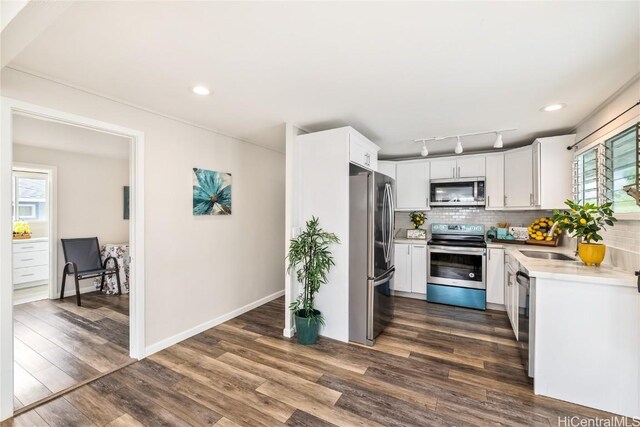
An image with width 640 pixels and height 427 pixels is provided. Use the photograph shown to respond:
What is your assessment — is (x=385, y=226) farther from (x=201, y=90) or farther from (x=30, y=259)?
(x=30, y=259)

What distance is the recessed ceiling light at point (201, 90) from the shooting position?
2196 mm

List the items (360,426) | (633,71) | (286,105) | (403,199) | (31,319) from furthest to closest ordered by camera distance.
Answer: (403,199)
(31,319)
(286,105)
(633,71)
(360,426)

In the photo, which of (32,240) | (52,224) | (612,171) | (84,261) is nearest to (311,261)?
(612,171)

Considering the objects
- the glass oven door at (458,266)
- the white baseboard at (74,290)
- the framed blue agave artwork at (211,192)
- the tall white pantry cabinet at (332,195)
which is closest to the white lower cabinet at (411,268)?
the glass oven door at (458,266)

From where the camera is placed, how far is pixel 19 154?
409cm

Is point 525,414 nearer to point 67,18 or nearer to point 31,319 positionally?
point 67,18

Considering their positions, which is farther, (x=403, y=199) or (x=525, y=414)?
(x=403, y=199)

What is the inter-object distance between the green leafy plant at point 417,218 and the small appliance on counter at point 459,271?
463 mm

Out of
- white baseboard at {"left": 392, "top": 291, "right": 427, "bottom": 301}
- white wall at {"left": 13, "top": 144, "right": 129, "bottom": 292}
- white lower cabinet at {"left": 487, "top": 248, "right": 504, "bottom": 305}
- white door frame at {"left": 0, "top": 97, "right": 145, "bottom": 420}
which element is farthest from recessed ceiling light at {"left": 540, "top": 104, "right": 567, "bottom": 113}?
white wall at {"left": 13, "top": 144, "right": 129, "bottom": 292}

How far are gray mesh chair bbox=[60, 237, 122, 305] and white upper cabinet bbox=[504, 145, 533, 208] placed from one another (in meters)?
6.25

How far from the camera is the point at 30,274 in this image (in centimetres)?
469

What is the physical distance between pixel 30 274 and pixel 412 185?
6.72 meters

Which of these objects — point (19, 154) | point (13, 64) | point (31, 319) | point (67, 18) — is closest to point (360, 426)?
point (67, 18)

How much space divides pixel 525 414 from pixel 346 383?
124cm
